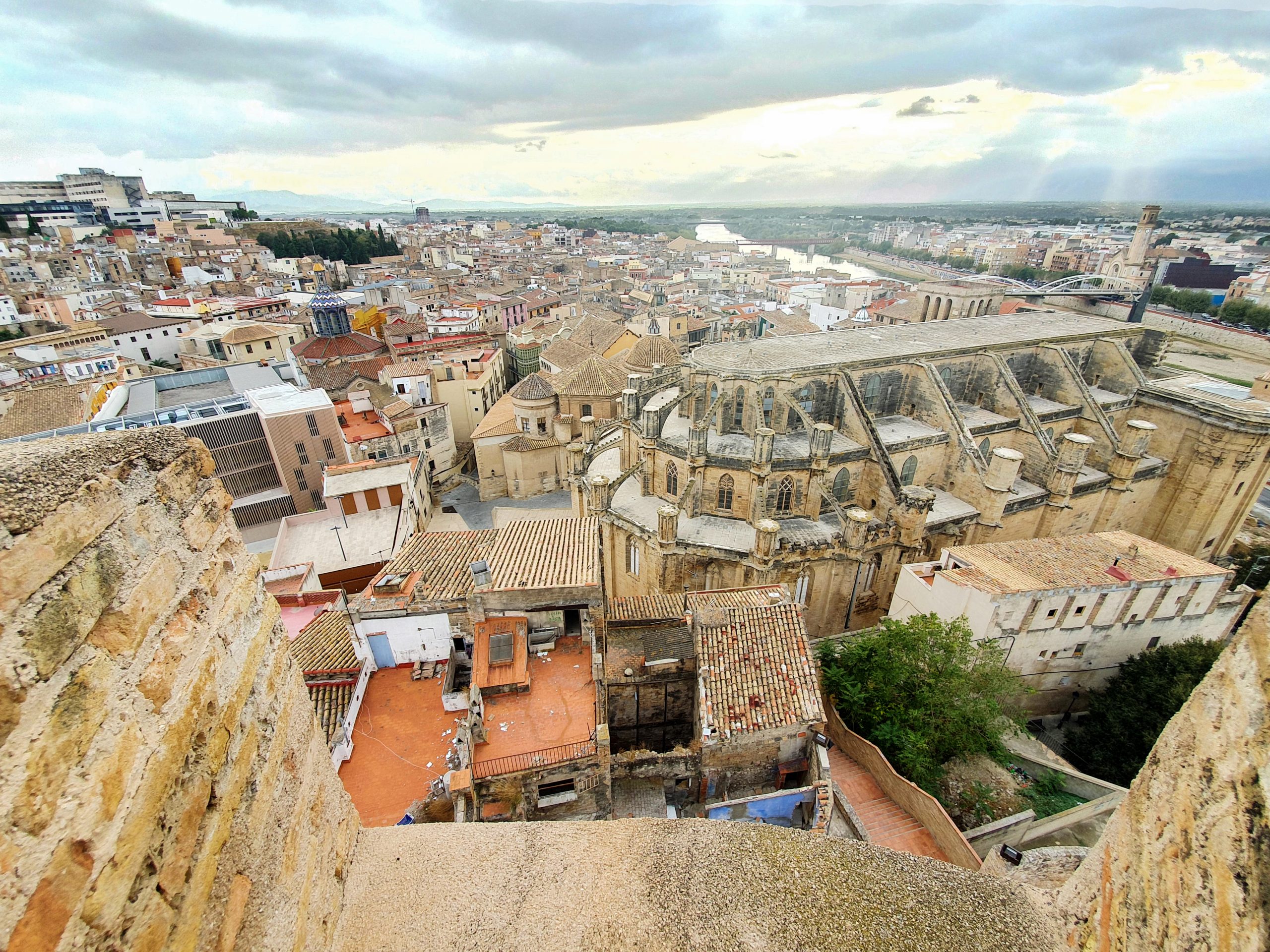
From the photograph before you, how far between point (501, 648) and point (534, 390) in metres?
23.7

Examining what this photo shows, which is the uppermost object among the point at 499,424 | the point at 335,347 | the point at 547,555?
the point at 547,555

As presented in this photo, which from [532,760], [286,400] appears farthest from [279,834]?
[286,400]

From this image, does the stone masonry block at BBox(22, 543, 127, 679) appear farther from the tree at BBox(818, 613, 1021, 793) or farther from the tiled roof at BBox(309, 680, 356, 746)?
the tree at BBox(818, 613, 1021, 793)

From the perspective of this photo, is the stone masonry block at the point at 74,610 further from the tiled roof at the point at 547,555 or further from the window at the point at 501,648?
the window at the point at 501,648

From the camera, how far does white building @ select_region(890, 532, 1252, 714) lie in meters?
17.2

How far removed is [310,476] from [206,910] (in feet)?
103

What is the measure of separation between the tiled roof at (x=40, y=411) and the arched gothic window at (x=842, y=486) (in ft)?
121

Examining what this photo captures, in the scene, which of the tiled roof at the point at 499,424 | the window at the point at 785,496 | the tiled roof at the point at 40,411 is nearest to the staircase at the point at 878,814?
the window at the point at 785,496

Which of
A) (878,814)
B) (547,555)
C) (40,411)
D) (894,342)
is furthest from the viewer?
(40,411)

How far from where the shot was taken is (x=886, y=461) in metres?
22.1

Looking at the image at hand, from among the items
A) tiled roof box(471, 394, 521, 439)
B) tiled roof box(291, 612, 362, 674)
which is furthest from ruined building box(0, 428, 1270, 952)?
tiled roof box(471, 394, 521, 439)

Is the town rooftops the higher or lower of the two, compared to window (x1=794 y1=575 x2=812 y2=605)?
higher

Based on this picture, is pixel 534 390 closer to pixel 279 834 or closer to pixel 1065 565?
pixel 1065 565

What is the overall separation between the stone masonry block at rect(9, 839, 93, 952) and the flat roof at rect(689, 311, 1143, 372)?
71.8ft
